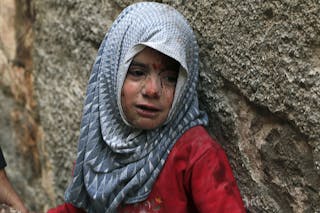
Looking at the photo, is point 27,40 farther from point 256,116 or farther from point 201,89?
point 256,116

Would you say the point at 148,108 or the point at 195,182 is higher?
the point at 148,108

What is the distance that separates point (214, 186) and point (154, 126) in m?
0.21

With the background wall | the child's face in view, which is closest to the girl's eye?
the child's face

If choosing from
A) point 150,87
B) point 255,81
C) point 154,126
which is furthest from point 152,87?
point 255,81

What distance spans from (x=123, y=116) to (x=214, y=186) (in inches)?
11.5

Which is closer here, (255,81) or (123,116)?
(255,81)

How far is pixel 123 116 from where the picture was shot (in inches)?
57.6

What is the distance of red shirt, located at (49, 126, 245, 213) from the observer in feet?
4.43

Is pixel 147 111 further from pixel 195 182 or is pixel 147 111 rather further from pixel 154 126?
pixel 195 182

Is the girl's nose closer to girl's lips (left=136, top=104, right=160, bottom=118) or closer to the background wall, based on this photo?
girl's lips (left=136, top=104, right=160, bottom=118)

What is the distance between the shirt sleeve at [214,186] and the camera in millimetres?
1341

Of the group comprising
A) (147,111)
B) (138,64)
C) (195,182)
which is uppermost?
(138,64)

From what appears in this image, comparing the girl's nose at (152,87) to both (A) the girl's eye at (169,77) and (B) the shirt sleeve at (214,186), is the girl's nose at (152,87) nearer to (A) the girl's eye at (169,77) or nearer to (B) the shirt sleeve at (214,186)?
(A) the girl's eye at (169,77)

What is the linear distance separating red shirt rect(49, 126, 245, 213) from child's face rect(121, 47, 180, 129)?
0.10m
